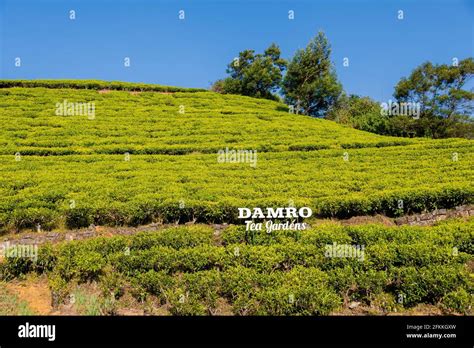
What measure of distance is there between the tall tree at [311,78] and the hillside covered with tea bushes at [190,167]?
1255 cm

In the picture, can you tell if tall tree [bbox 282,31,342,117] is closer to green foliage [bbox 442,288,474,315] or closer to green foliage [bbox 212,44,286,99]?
green foliage [bbox 212,44,286,99]

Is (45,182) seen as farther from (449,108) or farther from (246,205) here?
(449,108)

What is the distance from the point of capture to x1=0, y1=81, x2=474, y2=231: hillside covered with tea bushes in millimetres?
12906

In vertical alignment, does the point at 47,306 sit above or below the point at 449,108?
below

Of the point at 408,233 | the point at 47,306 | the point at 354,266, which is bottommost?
the point at 47,306

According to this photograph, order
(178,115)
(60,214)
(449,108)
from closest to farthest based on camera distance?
(60,214)
(178,115)
(449,108)

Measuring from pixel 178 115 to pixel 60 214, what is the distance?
2022 centimetres

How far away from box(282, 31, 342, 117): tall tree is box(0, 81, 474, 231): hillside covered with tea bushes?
12552 millimetres

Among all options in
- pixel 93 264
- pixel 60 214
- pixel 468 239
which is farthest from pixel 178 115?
pixel 468 239

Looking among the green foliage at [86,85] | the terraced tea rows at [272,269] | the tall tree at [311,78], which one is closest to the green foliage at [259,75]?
the tall tree at [311,78]
